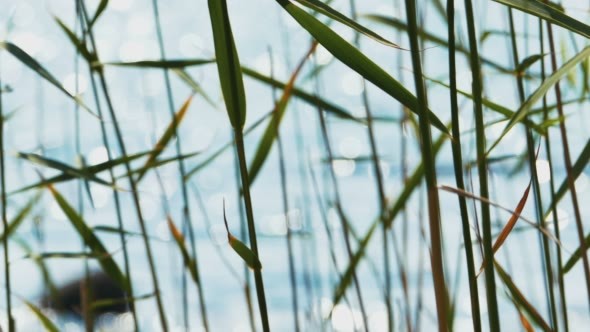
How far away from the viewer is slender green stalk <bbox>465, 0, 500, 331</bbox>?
0.49 metres

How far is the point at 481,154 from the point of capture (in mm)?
502

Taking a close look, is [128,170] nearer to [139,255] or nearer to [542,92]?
[542,92]

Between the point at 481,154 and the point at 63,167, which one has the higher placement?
the point at 63,167

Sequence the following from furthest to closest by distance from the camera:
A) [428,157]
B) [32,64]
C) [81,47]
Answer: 1. [81,47]
2. [32,64]
3. [428,157]

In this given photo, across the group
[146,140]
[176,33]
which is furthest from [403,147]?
[176,33]

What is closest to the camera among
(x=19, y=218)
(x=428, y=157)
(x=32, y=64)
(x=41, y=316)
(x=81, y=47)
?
(x=428, y=157)

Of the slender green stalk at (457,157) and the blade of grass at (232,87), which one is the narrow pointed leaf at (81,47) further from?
the slender green stalk at (457,157)

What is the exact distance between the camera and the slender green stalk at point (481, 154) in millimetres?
489

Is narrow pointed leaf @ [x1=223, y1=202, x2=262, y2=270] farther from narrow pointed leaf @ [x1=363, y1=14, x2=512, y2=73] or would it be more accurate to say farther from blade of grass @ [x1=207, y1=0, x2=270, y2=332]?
narrow pointed leaf @ [x1=363, y1=14, x2=512, y2=73]

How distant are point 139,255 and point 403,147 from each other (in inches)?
120

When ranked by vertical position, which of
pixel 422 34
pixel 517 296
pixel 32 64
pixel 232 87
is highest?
pixel 422 34

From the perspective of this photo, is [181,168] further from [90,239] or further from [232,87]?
[232,87]

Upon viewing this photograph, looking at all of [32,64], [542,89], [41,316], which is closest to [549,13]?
[542,89]

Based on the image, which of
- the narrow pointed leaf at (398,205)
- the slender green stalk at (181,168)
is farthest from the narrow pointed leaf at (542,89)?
the slender green stalk at (181,168)
